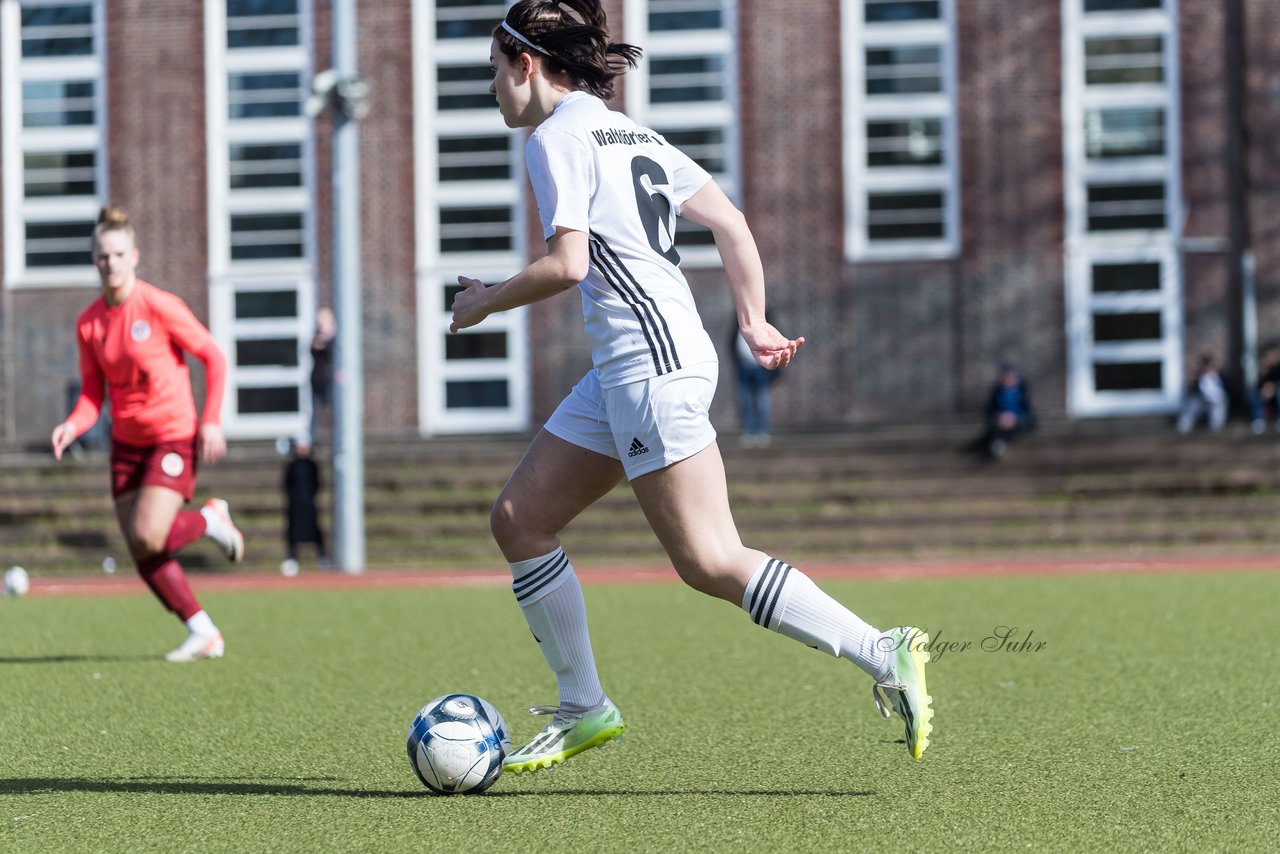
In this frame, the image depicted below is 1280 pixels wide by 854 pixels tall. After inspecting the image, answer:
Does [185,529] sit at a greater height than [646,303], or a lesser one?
lesser

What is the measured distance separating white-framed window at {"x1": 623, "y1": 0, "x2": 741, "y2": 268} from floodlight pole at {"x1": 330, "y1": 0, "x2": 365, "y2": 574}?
364 inches

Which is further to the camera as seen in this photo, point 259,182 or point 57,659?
point 259,182

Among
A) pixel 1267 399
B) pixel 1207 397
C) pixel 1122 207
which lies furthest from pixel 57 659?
pixel 1122 207

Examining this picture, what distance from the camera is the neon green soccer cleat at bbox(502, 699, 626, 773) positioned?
520cm

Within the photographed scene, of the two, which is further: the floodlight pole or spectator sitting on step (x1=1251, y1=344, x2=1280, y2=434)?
spectator sitting on step (x1=1251, y1=344, x2=1280, y2=434)

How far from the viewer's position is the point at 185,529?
922 cm

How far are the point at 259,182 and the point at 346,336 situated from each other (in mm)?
10317

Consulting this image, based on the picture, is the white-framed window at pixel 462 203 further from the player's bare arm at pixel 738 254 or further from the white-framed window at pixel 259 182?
the player's bare arm at pixel 738 254

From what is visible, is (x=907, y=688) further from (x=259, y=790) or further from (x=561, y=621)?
(x=259, y=790)

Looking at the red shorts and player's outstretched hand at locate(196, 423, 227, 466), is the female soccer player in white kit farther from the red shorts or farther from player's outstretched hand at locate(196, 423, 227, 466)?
the red shorts

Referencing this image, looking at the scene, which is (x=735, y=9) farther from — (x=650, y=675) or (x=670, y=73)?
(x=650, y=675)

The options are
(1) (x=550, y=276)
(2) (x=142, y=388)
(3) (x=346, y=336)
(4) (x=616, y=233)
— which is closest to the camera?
(1) (x=550, y=276)

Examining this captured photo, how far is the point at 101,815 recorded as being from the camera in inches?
191
